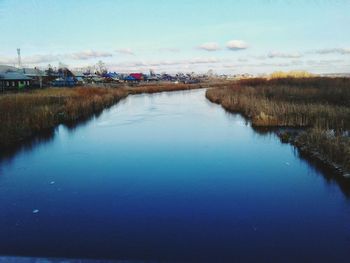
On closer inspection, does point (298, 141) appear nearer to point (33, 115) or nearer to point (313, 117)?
point (313, 117)

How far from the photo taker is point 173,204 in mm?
7688

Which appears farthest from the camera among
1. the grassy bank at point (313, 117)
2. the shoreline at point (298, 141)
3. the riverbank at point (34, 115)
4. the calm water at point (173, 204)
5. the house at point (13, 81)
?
the house at point (13, 81)

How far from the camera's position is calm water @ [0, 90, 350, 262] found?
572 cm

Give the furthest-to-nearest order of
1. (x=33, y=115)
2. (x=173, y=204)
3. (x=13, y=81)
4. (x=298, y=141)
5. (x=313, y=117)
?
(x=13, y=81)
(x=33, y=115)
(x=313, y=117)
(x=298, y=141)
(x=173, y=204)

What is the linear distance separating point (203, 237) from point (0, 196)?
471 centimetres

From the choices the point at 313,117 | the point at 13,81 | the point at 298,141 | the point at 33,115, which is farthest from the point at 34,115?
the point at 13,81

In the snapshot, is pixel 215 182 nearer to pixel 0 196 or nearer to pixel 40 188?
pixel 40 188

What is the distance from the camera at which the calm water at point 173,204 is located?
572 cm

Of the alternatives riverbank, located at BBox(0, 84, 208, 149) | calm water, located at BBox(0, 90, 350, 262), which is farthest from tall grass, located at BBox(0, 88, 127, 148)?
calm water, located at BBox(0, 90, 350, 262)

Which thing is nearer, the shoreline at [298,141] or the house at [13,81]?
the shoreline at [298,141]

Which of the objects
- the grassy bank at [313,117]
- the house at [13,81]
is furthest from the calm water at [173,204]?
the house at [13,81]

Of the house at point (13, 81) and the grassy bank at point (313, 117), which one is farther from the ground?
the house at point (13, 81)

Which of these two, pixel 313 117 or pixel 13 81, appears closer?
pixel 313 117

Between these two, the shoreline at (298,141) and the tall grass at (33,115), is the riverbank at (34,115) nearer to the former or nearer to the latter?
the tall grass at (33,115)
